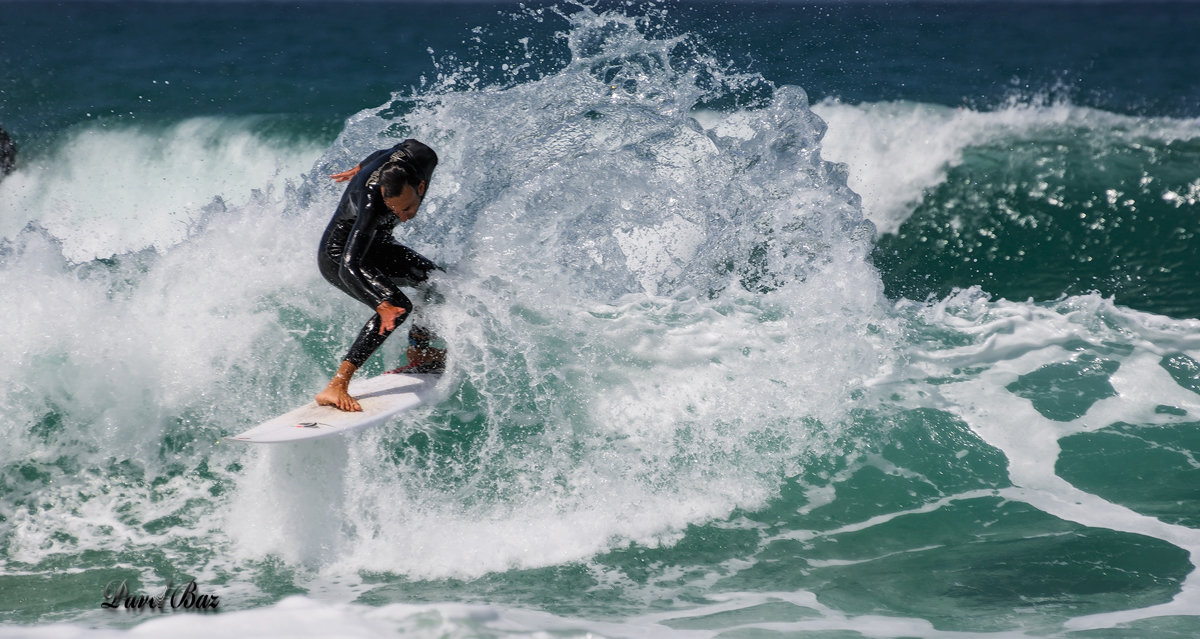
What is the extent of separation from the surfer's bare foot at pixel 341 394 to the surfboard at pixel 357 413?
1.4 inches

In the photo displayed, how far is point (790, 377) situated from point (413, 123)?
11.6ft

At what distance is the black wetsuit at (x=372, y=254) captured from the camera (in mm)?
4812

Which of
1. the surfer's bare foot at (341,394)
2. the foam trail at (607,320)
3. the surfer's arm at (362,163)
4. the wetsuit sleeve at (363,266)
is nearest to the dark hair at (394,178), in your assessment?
the wetsuit sleeve at (363,266)

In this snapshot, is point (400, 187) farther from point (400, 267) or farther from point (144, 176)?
point (144, 176)

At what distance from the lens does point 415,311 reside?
5.39 meters

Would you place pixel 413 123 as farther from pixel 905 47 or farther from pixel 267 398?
pixel 905 47

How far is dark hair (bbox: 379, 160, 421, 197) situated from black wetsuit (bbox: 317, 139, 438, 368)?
52 millimetres

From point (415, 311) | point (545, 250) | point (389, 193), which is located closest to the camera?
point (389, 193)

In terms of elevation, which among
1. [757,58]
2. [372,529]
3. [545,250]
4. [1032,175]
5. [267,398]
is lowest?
[372,529]

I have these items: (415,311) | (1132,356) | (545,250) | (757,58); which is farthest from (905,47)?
(415,311)

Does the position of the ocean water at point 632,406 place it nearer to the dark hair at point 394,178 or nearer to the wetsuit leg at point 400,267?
the wetsuit leg at point 400,267

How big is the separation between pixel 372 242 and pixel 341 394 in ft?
2.75

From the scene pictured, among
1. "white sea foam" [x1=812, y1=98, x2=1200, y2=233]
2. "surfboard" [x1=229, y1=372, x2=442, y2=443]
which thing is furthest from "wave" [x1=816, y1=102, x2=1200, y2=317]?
"surfboard" [x1=229, y1=372, x2=442, y2=443]

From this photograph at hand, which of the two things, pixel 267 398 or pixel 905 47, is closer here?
pixel 267 398
